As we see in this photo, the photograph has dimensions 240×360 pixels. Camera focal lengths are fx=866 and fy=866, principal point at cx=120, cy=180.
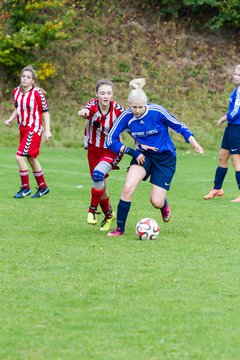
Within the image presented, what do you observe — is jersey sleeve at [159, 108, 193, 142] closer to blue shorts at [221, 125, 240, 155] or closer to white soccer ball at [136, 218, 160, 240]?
white soccer ball at [136, 218, 160, 240]

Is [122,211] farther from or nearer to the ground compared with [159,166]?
nearer to the ground

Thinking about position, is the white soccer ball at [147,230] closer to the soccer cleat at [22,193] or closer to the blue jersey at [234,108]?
the blue jersey at [234,108]

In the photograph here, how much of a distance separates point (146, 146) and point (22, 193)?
153 inches

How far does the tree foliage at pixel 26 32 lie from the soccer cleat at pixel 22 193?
12.1 m

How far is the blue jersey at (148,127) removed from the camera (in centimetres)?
930

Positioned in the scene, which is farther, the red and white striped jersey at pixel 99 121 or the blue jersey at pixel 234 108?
the blue jersey at pixel 234 108

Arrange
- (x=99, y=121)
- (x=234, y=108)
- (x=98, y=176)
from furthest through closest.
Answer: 1. (x=234, y=108)
2. (x=99, y=121)
3. (x=98, y=176)

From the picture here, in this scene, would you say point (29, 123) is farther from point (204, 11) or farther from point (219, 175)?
point (204, 11)

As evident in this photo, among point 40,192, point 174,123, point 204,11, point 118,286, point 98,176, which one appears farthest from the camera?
point 204,11

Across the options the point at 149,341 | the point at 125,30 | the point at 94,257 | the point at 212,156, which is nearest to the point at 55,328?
the point at 149,341

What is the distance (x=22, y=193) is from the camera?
12.9m

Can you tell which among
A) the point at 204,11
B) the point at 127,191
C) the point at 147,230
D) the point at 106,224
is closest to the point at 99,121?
the point at 127,191

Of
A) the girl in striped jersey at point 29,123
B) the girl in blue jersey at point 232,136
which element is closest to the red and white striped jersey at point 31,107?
the girl in striped jersey at point 29,123

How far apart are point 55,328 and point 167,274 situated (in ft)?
6.03
